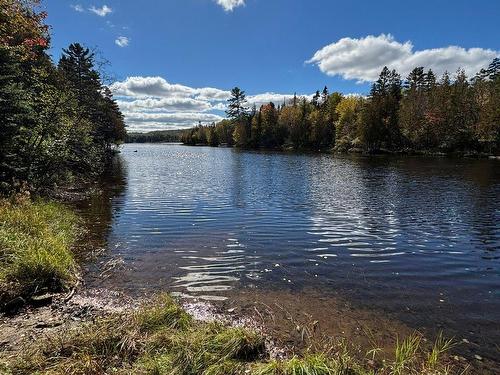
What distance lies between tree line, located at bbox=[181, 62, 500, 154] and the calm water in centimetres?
5129

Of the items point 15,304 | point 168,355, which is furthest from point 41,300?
point 168,355

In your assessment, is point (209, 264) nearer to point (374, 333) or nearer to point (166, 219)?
point (374, 333)

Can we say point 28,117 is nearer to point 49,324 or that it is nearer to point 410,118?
point 49,324

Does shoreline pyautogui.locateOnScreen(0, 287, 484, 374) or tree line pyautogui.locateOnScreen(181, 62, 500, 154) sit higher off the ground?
tree line pyautogui.locateOnScreen(181, 62, 500, 154)

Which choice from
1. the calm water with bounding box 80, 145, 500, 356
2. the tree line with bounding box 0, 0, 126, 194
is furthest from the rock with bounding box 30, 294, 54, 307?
the tree line with bounding box 0, 0, 126, 194

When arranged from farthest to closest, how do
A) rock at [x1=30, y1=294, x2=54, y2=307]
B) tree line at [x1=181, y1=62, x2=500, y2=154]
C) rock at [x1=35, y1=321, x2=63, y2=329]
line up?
tree line at [x1=181, y1=62, x2=500, y2=154] < rock at [x1=30, y1=294, x2=54, y2=307] < rock at [x1=35, y1=321, x2=63, y2=329]

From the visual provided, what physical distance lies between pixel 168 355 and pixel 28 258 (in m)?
5.24

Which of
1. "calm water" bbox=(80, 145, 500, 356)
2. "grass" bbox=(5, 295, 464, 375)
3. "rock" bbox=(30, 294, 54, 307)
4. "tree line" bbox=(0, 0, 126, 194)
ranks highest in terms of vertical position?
"tree line" bbox=(0, 0, 126, 194)

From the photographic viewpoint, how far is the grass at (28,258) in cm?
770

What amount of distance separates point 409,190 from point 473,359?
2297 cm

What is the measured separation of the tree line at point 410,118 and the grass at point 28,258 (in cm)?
7358

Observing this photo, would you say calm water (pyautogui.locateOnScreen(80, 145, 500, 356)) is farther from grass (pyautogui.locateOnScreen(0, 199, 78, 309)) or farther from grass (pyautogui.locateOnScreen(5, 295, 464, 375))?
grass (pyautogui.locateOnScreen(5, 295, 464, 375))

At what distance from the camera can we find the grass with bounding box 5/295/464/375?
468 cm

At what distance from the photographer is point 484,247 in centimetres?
1319
